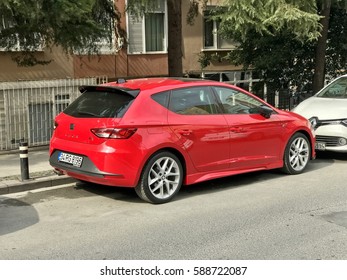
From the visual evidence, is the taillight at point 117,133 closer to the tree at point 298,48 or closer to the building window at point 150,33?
the tree at point 298,48

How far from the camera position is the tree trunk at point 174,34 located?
11.4 metres

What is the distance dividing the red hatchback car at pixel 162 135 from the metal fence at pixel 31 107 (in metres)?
4.21

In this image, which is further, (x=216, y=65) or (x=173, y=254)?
(x=216, y=65)

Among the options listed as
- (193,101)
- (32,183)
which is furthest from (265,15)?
(32,183)

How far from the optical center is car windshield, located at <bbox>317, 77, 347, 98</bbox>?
10001 millimetres

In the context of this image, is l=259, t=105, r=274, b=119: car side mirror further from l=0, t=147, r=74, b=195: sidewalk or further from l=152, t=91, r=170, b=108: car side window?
l=0, t=147, r=74, b=195: sidewalk

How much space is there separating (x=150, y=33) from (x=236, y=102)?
33.9 ft

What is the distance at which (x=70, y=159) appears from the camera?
632 centimetres

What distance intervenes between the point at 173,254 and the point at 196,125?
2.35 m

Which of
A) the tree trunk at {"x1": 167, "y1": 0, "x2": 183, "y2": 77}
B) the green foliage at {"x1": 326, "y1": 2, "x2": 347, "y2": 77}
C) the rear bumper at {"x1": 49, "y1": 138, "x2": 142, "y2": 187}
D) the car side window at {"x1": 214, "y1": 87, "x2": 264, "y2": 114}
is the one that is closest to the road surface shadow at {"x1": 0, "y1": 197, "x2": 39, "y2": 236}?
the rear bumper at {"x1": 49, "y1": 138, "x2": 142, "y2": 187}

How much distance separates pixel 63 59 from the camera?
588 inches

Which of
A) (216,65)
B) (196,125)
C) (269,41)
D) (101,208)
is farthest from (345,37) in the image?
(101,208)
